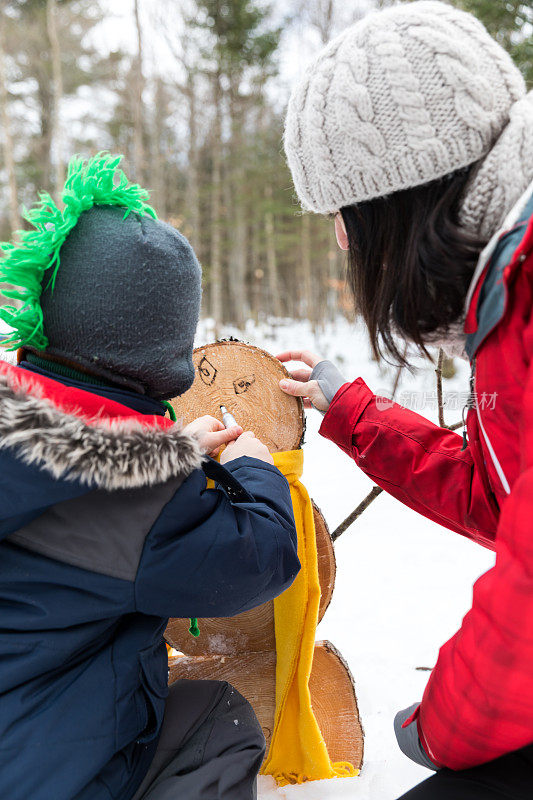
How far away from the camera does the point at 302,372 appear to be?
164cm

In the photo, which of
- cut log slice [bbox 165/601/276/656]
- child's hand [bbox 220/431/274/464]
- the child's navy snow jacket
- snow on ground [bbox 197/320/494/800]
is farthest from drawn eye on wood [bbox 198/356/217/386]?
cut log slice [bbox 165/601/276/656]

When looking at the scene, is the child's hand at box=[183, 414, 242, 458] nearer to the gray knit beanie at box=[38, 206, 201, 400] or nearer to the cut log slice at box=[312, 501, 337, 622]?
the gray knit beanie at box=[38, 206, 201, 400]

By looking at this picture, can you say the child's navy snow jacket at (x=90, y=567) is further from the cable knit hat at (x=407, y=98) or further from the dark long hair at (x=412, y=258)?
the cable knit hat at (x=407, y=98)

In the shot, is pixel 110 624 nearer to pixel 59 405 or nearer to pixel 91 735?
pixel 91 735

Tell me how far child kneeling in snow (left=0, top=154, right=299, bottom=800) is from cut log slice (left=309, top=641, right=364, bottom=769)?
58cm

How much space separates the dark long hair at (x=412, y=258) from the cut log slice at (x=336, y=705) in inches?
44.5

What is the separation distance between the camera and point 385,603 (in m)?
2.61

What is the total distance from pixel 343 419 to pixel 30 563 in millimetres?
890

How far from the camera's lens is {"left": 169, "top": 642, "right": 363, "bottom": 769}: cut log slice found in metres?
1.58

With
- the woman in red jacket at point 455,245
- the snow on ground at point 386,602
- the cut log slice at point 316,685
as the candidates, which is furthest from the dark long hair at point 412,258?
the cut log slice at point 316,685

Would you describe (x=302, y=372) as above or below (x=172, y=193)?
below

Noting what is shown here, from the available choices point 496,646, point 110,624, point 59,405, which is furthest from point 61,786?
point 496,646

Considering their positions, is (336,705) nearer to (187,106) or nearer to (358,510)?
(358,510)

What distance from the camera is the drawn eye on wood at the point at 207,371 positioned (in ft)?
5.22
